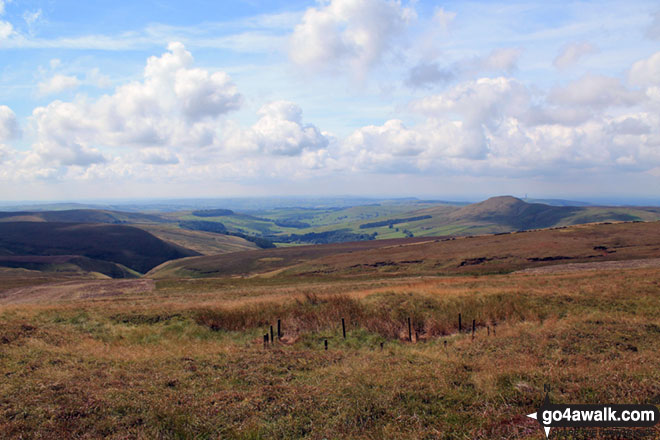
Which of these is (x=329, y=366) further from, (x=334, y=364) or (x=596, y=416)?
(x=596, y=416)

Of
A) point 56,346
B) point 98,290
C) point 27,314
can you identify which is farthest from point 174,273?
point 56,346

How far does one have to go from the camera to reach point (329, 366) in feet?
42.0

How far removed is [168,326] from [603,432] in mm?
19995

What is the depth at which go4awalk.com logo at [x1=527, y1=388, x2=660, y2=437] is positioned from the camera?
25.5ft

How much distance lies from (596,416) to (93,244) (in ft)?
674

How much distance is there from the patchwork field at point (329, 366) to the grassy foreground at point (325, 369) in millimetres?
55

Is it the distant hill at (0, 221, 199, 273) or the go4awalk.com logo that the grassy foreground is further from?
the distant hill at (0, 221, 199, 273)

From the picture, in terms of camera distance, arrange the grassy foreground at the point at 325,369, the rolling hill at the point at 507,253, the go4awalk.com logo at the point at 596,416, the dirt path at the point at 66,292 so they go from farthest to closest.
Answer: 1. the rolling hill at the point at 507,253
2. the dirt path at the point at 66,292
3. the grassy foreground at the point at 325,369
4. the go4awalk.com logo at the point at 596,416

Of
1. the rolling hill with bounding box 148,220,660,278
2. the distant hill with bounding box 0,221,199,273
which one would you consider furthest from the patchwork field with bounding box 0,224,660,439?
the distant hill with bounding box 0,221,199,273

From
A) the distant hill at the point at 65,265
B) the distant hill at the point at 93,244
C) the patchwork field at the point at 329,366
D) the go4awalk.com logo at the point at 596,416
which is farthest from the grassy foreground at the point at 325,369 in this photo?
the distant hill at the point at 93,244

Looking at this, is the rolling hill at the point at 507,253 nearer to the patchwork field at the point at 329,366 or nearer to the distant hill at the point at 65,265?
the patchwork field at the point at 329,366

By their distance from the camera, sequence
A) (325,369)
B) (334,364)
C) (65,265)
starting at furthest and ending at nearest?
(65,265) < (334,364) < (325,369)

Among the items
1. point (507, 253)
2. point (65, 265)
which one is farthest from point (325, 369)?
point (65, 265)

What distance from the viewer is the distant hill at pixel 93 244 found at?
526ft
